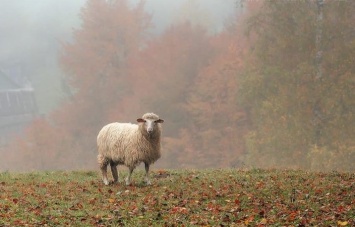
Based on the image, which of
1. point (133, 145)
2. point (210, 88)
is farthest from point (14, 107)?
point (133, 145)

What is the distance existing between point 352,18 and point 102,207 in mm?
26857

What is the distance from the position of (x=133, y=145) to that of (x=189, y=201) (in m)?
3.82

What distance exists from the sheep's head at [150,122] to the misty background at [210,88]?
11.4 m

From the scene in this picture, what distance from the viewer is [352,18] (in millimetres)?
35219

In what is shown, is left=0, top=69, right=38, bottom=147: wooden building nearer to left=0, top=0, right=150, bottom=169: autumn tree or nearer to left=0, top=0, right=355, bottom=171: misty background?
left=0, top=0, right=355, bottom=171: misty background

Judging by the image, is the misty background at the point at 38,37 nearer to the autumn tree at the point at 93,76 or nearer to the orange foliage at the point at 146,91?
the autumn tree at the point at 93,76

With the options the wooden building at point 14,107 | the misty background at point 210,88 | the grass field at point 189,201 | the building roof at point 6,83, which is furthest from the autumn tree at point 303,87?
the building roof at point 6,83

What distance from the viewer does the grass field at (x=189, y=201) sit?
38.5 ft

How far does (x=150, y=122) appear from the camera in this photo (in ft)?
55.0

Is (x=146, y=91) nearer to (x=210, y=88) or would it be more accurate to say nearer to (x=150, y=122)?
(x=210, y=88)

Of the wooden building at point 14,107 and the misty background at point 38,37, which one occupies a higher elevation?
the misty background at point 38,37

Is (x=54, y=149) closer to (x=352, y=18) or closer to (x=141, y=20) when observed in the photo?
(x=141, y=20)

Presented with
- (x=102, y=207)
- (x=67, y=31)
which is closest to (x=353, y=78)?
(x=102, y=207)

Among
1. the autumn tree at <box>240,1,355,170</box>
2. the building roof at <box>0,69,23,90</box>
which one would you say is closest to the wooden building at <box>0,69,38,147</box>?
the building roof at <box>0,69,23,90</box>
